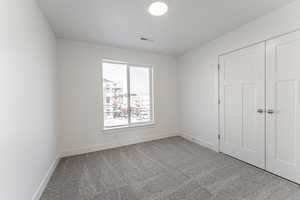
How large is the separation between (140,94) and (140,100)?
0.57ft

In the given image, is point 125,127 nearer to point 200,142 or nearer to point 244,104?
point 200,142

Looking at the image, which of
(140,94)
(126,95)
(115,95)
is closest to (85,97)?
(115,95)

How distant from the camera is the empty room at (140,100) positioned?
152cm

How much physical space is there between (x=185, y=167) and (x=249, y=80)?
1.93 meters

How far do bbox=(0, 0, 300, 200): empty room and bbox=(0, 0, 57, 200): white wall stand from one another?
0.04ft

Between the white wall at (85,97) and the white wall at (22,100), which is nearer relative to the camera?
the white wall at (22,100)

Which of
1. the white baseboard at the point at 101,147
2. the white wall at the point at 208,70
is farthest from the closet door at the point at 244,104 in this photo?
the white baseboard at the point at 101,147

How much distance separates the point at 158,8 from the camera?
6.36 ft

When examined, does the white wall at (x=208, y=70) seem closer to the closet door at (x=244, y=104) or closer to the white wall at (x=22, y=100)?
the closet door at (x=244, y=104)

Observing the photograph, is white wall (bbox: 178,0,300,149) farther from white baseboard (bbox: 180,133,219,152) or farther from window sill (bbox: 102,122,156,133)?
window sill (bbox: 102,122,156,133)

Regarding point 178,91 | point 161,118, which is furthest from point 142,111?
point 178,91

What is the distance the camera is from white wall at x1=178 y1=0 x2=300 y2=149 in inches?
79.0

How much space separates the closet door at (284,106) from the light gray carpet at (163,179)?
274 mm

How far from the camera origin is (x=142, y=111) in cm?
391
